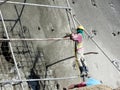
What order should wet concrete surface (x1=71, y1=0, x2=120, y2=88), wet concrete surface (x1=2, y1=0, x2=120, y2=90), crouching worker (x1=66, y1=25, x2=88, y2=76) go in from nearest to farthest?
crouching worker (x1=66, y1=25, x2=88, y2=76) < wet concrete surface (x1=2, y1=0, x2=120, y2=90) < wet concrete surface (x1=71, y1=0, x2=120, y2=88)

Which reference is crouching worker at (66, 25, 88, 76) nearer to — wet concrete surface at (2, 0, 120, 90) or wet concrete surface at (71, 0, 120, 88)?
wet concrete surface at (2, 0, 120, 90)

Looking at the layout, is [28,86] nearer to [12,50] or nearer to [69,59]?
[12,50]

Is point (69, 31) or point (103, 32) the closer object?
point (69, 31)

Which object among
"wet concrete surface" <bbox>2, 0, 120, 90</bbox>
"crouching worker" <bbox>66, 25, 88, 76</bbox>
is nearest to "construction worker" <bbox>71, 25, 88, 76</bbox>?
"crouching worker" <bbox>66, 25, 88, 76</bbox>

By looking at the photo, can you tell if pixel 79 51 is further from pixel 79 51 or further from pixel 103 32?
pixel 103 32

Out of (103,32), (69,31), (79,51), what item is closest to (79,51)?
(79,51)

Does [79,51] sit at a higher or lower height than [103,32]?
lower

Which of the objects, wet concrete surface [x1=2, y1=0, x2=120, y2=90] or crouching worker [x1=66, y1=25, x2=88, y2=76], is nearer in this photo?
crouching worker [x1=66, y1=25, x2=88, y2=76]

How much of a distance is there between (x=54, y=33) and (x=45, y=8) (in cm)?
47

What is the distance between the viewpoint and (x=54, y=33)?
7.64 metres

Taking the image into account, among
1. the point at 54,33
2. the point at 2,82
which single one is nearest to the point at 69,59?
the point at 54,33

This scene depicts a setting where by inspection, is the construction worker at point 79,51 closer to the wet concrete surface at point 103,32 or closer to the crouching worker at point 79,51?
the crouching worker at point 79,51

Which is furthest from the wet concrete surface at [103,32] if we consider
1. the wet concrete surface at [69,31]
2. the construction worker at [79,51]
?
the construction worker at [79,51]

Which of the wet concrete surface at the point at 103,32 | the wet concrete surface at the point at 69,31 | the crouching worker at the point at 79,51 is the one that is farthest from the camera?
the wet concrete surface at the point at 103,32
